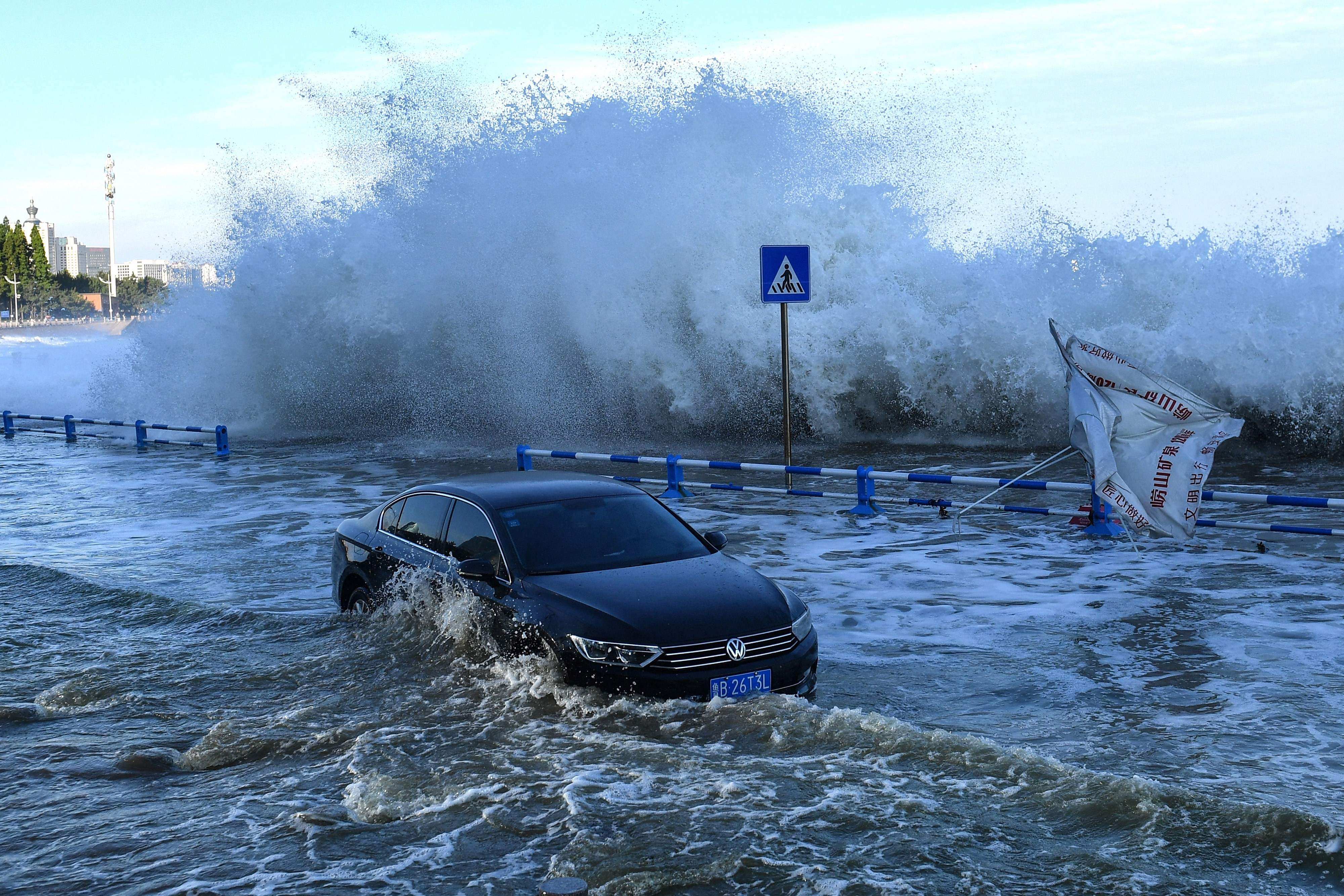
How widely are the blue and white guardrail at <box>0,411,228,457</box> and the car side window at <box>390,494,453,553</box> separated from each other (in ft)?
47.8

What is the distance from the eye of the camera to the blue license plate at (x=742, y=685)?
21.2 feet

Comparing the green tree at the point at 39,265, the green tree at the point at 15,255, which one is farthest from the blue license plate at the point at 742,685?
the green tree at the point at 39,265

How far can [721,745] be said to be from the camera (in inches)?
240

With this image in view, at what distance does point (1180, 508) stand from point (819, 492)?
17.5ft

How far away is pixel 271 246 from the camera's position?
31.9m

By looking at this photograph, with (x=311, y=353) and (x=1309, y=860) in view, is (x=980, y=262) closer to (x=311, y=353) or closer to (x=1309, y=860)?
(x=311, y=353)

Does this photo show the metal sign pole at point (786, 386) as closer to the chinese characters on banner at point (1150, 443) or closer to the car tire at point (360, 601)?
the chinese characters on banner at point (1150, 443)

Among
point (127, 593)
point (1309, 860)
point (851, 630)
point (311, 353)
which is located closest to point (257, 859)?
point (1309, 860)

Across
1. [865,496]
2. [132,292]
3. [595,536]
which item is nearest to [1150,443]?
[865,496]

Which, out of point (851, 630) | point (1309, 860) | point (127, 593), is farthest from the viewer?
point (127, 593)

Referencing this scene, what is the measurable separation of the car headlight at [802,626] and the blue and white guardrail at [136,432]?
1722 centimetres

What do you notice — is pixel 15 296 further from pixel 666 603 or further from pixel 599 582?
pixel 666 603

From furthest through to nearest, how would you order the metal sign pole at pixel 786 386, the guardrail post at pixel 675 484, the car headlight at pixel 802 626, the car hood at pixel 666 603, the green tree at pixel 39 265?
the green tree at pixel 39 265
the guardrail post at pixel 675 484
the metal sign pole at pixel 786 386
the car headlight at pixel 802 626
the car hood at pixel 666 603

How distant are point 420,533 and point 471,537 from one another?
0.69 metres
